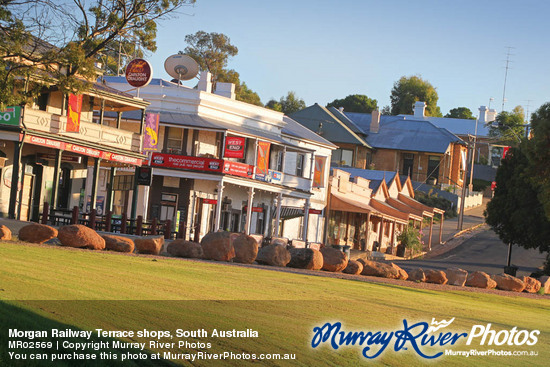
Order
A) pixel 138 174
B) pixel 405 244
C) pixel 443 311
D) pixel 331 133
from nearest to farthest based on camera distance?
pixel 443 311 → pixel 138 174 → pixel 405 244 → pixel 331 133

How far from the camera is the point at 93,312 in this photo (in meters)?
10.8

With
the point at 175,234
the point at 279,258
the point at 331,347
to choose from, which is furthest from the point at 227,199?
the point at 331,347

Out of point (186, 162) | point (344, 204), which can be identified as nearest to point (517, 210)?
point (344, 204)

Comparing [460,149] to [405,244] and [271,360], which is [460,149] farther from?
[271,360]

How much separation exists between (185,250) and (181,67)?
22.2m

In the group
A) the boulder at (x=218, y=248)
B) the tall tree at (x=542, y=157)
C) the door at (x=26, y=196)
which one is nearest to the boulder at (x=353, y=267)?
the boulder at (x=218, y=248)

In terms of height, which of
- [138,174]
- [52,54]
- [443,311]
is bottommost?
[443,311]

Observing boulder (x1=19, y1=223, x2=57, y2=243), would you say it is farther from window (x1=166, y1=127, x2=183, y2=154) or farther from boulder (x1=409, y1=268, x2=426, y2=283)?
window (x1=166, y1=127, x2=183, y2=154)

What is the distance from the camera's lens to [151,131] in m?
42.1

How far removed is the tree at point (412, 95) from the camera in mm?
121750

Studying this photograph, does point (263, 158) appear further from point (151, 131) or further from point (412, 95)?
point (412, 95)

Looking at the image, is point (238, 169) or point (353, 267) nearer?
point (353, 267)

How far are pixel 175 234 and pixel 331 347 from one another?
99.2 ft

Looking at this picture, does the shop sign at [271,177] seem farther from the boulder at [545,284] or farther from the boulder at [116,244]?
the boulder at [116,244]
